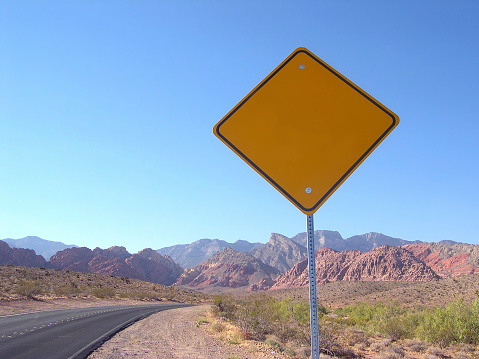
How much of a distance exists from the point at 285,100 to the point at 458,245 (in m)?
122

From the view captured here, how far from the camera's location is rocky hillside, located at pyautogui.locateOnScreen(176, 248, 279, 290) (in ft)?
381

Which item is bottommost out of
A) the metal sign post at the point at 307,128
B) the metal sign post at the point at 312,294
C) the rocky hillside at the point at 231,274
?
the rocky hillside at the point at 231,274

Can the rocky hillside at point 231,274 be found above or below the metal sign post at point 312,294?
below

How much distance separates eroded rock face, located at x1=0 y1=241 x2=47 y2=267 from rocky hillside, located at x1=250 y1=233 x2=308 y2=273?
9637 centimetres

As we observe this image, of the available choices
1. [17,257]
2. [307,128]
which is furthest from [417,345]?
[17,257]

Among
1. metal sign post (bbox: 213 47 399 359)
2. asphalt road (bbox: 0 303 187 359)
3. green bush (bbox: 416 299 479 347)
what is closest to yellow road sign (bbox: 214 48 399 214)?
metal sign post (bbox: 213 47 399 359)

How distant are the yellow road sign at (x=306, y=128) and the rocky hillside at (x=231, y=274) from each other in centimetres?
11406

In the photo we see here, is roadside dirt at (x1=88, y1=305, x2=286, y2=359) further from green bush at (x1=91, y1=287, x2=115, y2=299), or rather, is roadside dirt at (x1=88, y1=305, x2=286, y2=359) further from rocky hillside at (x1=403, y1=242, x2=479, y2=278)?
rocky hillside at (x1=403, y1=242, x2=479, y2=278)

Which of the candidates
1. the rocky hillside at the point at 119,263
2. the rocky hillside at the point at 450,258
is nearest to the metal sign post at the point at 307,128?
the rocky hillside at the point at 450,258

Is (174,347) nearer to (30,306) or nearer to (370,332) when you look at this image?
(370,332)

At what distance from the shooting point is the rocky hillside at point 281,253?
158 metres

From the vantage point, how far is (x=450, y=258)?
3844 inches

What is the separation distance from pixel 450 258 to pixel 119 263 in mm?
104118

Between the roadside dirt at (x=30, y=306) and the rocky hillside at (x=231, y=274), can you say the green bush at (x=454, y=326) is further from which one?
the rocky hillside at (x=231, y=274)
